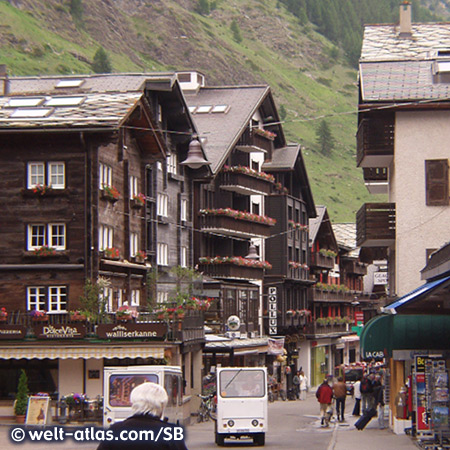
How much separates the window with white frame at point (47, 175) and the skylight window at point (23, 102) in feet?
11.8

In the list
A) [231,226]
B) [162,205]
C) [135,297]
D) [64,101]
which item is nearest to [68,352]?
[135,297]

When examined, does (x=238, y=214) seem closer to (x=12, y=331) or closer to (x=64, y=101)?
(x=64, y=101)

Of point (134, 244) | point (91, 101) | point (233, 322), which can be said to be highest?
point (91, 101)

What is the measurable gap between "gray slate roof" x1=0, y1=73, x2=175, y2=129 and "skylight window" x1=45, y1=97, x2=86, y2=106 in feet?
0.79

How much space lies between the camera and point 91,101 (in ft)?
151

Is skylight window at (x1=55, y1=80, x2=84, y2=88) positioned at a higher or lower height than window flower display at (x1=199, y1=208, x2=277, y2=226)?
higher

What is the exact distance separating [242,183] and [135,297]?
1613 cm

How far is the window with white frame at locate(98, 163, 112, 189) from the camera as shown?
44688 millimetres

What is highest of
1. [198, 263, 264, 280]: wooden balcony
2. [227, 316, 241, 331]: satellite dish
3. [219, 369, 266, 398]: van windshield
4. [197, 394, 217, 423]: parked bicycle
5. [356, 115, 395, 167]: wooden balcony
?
[356, 115, 395, 167]: wooden balcony

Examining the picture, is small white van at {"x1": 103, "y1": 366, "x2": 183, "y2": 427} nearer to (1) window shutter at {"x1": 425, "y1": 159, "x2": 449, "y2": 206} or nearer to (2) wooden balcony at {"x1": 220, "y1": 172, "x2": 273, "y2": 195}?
(1) window shutter at {"x1": 425, "y1": 159, "x2": 449, "y2": 206}

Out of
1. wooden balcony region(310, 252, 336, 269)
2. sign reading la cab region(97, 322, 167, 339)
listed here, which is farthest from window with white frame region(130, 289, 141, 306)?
wooden balcony region(310, 252, 336, 269)

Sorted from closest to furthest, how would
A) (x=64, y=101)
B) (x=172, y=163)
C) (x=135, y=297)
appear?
(x=64, y=101)
(x=135, y=297)
(x=172, y=163)

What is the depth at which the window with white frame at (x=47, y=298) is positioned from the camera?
143 ft

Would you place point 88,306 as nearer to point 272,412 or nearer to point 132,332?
point 132,332
